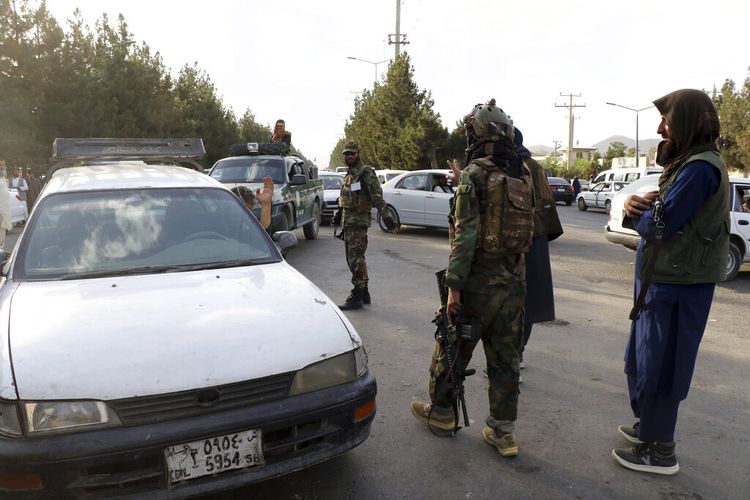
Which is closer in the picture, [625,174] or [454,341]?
[454,341]

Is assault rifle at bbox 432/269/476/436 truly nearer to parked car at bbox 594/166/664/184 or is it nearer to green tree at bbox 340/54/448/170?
parked car at bbox 594/166/664/184

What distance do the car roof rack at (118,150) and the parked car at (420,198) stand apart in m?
7.60

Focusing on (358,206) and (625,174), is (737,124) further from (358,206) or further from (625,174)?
(358,206)

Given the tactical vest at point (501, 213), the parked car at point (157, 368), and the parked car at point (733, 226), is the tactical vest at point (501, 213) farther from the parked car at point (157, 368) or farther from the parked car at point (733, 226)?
the parked car at point (733, 226)

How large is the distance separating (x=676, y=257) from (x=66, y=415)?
2.89m

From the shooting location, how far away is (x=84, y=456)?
219cm

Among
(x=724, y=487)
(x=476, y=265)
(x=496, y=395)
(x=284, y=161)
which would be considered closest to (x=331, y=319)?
(x=476, y=265)

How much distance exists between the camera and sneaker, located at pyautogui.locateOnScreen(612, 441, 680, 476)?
3.05m

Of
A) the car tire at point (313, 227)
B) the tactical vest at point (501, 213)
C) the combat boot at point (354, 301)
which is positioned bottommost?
the combat boot at point (354, 301)

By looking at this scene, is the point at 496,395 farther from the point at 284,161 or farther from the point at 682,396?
the point at 284,161

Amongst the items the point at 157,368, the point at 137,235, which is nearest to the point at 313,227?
the point at 137,235

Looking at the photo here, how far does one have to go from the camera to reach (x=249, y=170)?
11070 mm

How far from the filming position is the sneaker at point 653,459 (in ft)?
10.0

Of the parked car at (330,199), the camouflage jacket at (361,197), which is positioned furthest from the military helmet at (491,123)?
the parked car at (330,199)
